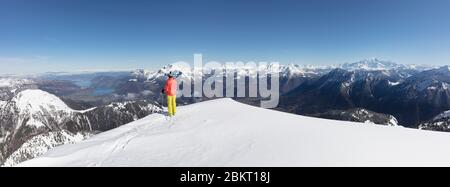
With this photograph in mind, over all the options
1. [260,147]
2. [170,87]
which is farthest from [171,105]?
[260,147]

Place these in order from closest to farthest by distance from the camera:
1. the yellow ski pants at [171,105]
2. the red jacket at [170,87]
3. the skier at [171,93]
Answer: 1. the yellow ski pants at [171,105]
2. the skier at [171,93]
3. the red jacket at [170,87]

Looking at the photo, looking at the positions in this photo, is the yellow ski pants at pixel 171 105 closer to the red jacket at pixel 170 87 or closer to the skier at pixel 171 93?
the skier at pixel 171 93

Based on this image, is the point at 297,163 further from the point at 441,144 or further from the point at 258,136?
the point at 441,144

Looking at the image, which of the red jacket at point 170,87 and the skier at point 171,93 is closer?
the skier at point 171,93

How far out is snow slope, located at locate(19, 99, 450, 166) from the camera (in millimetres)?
9953

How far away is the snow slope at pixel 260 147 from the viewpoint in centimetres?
995

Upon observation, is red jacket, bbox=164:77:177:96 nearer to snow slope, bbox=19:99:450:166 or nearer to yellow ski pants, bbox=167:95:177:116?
yellow ski pants, bbox=167:95:177:116

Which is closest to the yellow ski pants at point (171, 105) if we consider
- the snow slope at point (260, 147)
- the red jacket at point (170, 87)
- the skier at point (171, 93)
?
the skier at point (171, 93)

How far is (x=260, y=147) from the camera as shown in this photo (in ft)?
37.6

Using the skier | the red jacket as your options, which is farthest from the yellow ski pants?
the red jacket

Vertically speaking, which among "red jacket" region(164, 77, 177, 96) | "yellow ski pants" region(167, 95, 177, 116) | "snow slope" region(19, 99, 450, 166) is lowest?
"snow slope" region(19, 99, 450, 166)
